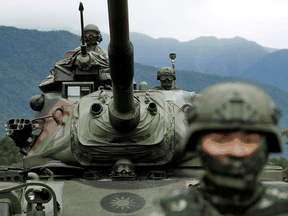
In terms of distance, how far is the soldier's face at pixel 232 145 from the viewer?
49.8 inches

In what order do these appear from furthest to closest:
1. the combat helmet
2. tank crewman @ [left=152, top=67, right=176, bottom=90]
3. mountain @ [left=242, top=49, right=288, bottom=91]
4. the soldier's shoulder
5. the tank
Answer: mountain @ [left=242, top=49, right=288, bottom=91] → the combat helmet → tank crewman @ [left=152, top=67, right=176, bottom=90] → the tank → the soldier's shoulder

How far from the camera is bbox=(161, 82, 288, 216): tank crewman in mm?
1249

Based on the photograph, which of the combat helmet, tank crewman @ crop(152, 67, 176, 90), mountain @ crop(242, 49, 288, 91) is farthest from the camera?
mountain @ crop(242, 49, 288, 91)

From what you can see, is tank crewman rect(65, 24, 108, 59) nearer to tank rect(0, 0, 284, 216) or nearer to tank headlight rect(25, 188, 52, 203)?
tank rect(0, 0, 284, 216)

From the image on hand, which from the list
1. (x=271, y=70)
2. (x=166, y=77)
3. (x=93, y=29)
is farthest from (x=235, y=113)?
(x=271, y=70)

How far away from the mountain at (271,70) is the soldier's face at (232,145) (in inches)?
886

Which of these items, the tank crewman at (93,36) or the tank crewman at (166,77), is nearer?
the tank crewman at (166,77)

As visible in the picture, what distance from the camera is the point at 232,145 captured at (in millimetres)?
1271

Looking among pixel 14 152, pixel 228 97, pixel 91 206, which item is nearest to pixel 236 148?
pixel 228 97

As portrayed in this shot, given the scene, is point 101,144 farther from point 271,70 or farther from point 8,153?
point 271,70

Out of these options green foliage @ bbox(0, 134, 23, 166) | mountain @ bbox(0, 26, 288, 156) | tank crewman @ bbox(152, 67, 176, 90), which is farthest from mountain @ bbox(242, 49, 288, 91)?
tank crewman @ bbox(152, 67, 176, 90)

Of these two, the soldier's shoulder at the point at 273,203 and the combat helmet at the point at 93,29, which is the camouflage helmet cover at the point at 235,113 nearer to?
the soldier's shoulder at the point at 273,203

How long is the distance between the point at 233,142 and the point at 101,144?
136 inches

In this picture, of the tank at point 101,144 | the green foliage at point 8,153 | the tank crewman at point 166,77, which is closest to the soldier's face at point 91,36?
the tank at point 101,144
